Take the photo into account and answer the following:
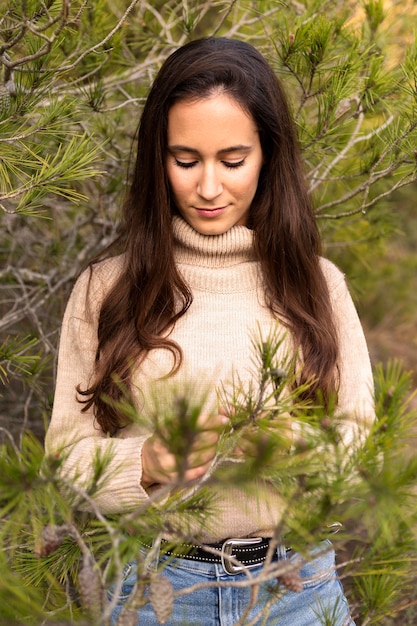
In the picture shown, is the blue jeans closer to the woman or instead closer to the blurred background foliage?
the woman

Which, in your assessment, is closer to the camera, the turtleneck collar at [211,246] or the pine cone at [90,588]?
the pine cone at [90,588]

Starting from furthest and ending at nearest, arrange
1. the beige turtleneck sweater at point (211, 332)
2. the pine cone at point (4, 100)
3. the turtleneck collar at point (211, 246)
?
the turtleneck collar at point (211, 246) → the beige turtleneck sweater at point (211, 332) → the pine cone at point (4, 100)

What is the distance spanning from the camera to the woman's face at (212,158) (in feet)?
3.58

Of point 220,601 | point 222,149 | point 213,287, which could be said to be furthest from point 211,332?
point 220,601

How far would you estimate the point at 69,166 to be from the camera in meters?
1.00

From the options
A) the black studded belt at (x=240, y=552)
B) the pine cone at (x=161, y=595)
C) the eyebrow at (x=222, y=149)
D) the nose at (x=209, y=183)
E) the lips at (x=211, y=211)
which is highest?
the eyebrow at (x=222, y=149)

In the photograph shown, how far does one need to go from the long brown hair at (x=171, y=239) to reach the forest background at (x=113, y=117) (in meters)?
0.10

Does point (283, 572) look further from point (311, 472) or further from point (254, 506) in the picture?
point (254, 506)

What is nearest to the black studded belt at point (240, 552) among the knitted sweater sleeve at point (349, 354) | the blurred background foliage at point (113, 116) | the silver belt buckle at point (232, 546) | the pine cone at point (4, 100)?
the silver belt buckle at point (232, 546)

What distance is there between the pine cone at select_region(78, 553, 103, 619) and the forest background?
43 centimetres

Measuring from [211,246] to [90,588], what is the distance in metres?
0.79

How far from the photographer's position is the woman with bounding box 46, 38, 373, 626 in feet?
3.56

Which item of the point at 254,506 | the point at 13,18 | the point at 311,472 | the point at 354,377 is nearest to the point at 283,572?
the point at 311,472

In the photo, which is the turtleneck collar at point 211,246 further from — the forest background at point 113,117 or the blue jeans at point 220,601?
the blue jeans at point 220,601
